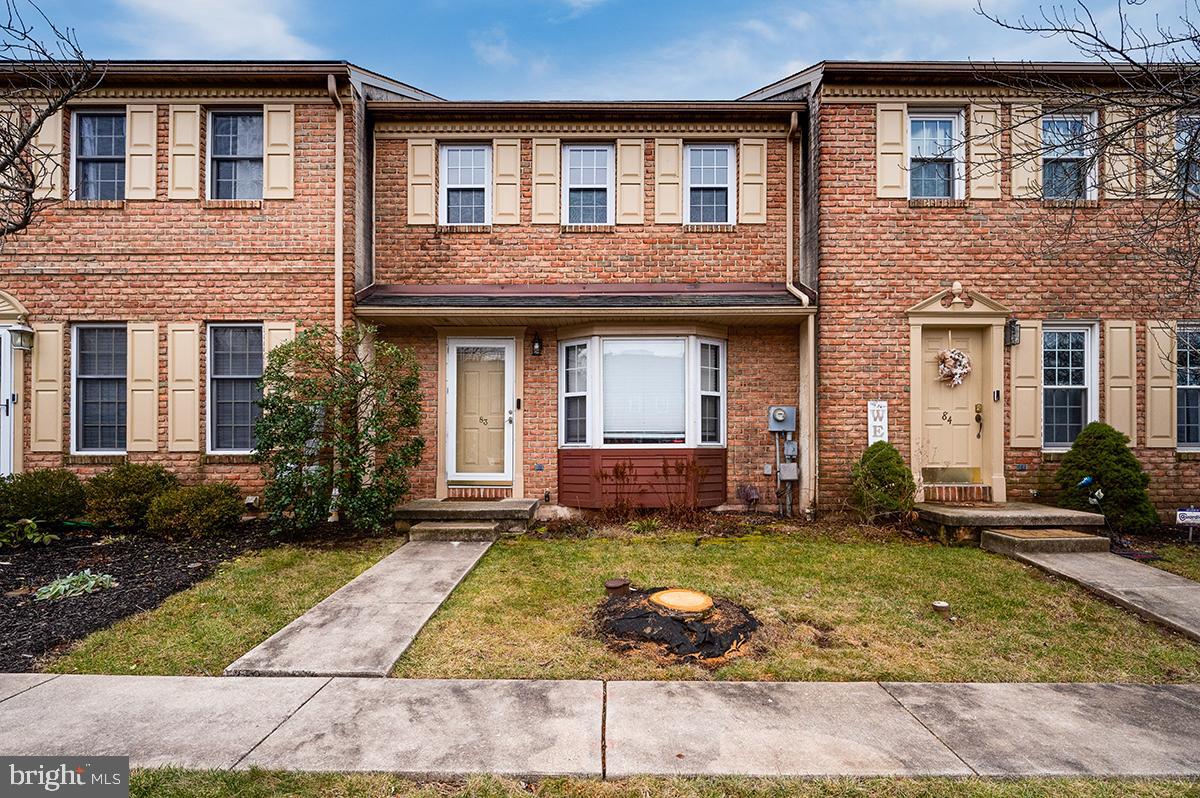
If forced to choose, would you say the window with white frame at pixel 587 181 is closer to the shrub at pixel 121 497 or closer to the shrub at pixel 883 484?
the shrub at pixel 883 484

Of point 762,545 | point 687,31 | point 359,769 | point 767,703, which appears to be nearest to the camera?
point 359,769

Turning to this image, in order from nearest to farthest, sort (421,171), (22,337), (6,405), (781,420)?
(22,337) < (6,405) < (781,420) < (421,171)

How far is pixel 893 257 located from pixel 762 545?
15.0 ft

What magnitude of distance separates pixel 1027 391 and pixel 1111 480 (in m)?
1.48

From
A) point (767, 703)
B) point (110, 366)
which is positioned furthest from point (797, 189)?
point (110, 366)

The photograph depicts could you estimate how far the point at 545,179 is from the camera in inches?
333

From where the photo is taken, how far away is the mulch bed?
4160 millimetres

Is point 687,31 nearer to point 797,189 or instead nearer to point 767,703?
point 797,189

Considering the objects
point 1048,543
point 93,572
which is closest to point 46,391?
point 93,572

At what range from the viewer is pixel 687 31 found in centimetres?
1886

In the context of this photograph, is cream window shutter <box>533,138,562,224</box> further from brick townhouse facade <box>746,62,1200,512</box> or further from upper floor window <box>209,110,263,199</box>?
upper floor window <box>209,110,263,199</box>

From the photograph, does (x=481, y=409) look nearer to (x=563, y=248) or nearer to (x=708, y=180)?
(x=563, y=248)

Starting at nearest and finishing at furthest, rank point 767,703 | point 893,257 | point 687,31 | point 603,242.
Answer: point 767,703 → point 893,257 → point 603,242 → point 687,31

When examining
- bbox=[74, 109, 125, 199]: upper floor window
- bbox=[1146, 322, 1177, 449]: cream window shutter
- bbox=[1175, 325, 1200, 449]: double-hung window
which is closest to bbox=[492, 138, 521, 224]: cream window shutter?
bbox=[74, 109, 125, 199]: upper floor window
